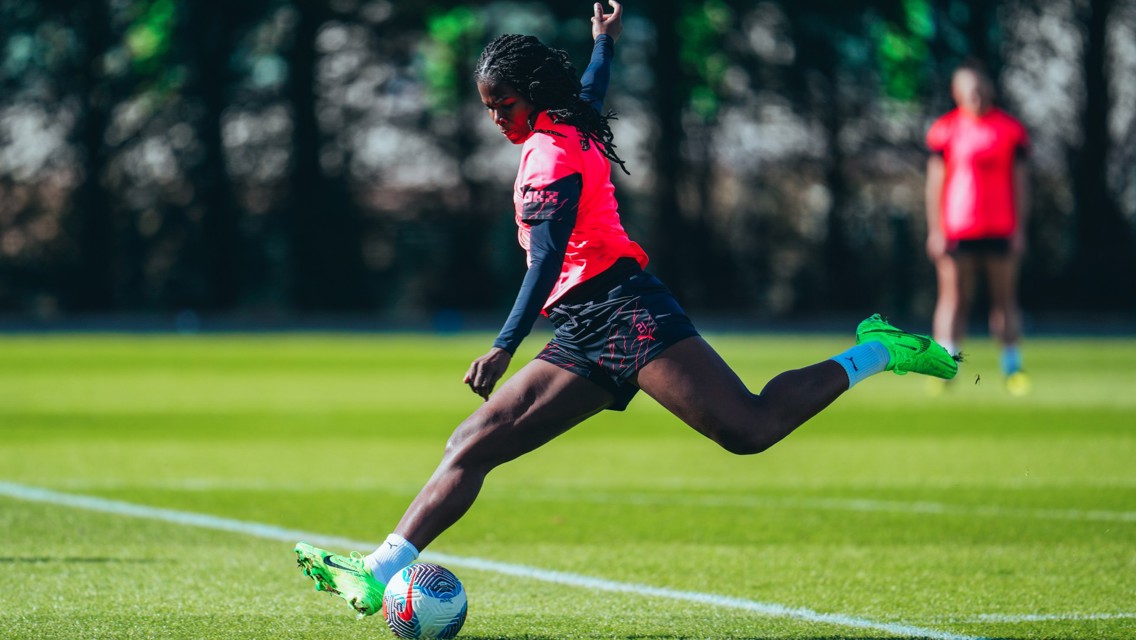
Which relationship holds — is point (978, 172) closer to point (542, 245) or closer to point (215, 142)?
point (542, 245)

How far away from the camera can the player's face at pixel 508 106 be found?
5516mm

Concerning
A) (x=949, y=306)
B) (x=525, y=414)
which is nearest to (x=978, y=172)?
(x=949, y=306)

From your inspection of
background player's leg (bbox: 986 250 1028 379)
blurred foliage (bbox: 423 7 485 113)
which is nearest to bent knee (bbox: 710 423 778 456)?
background player's leg (bbox: 986 250 1028 379)

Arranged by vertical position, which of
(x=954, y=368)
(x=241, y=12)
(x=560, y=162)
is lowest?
(x=954, y=368)

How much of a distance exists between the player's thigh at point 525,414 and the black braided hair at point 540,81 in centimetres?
78

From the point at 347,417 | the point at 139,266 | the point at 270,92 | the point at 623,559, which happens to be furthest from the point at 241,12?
the point at 623,559

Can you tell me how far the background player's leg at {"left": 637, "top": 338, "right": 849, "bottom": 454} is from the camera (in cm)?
534

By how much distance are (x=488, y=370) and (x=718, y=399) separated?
818 millimetres

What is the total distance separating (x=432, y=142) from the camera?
111 feet

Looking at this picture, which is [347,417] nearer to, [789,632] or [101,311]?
[789,632]

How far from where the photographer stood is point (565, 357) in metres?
5.47

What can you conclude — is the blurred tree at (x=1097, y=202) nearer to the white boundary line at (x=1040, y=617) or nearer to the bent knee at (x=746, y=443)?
the white boundary line at (x=1040, y=617)

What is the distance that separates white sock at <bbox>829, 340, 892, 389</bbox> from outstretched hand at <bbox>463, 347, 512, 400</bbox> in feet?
4.53

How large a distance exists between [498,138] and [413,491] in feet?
80.1
